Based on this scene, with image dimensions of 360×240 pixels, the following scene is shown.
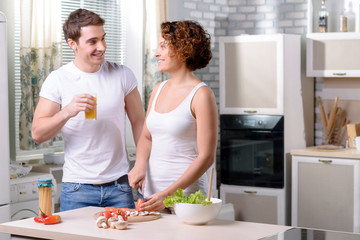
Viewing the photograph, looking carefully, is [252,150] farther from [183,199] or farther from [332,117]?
[183,199]

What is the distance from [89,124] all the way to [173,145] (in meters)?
0.45

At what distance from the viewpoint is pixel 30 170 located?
4586mm

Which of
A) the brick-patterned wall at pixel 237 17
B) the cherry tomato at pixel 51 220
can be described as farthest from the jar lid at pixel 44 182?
the brick-patterned wall at pixel 237 17

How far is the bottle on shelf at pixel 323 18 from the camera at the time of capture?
5.62 meters

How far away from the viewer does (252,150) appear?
5676 mm

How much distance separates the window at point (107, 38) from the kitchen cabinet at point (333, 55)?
1.68 m

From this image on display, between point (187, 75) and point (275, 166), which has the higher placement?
point (187, 75)

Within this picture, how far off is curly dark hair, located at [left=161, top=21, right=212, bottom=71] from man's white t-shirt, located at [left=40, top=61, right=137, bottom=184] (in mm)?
425

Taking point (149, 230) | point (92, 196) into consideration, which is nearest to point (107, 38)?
point (92, 196)

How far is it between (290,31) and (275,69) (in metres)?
0.70

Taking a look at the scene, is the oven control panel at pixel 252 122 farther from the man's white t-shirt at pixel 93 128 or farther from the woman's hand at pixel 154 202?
the woman's hand at pixel 154 202

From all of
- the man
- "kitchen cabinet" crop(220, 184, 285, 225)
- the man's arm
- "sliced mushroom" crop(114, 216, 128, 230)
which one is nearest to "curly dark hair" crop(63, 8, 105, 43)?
the man

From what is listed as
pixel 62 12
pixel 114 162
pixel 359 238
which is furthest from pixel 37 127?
pixel 62 12

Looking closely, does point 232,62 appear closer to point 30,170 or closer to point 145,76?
point 145,76
